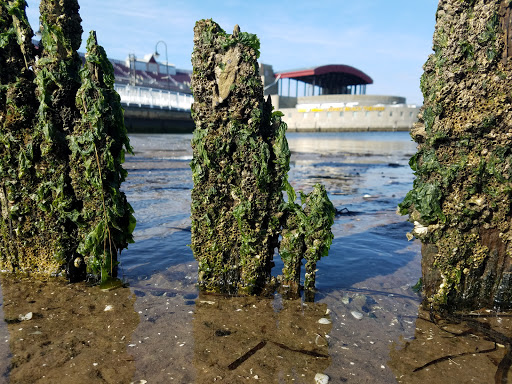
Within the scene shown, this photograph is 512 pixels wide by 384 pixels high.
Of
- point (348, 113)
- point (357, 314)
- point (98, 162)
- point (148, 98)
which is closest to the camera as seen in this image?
point (357, 314)

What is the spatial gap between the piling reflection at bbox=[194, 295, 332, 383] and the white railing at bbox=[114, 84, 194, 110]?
1652 inches

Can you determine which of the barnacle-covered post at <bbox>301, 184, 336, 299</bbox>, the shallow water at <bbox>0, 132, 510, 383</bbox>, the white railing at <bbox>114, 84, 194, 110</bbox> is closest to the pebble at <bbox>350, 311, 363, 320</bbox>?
the shallow water at <bbox>0, 132, 510, 383</bbox>

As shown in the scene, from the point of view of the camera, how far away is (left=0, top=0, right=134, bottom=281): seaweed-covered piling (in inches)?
168

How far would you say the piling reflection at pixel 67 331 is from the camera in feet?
9.48

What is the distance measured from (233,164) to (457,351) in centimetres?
295

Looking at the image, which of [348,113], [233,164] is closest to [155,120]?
[233,164]

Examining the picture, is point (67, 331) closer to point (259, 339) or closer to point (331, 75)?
point (259, 339)

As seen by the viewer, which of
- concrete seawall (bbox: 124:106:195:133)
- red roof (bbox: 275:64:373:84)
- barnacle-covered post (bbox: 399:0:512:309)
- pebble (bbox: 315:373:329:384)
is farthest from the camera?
red roof (bbox: 275:64:373:84)

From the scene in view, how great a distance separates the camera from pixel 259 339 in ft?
11.2

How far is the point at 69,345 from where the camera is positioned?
128 inches

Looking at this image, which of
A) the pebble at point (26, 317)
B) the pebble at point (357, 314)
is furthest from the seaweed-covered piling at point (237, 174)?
the pebble at point (26, 317)

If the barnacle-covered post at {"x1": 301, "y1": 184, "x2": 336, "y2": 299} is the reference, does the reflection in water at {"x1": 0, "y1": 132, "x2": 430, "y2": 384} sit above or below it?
below

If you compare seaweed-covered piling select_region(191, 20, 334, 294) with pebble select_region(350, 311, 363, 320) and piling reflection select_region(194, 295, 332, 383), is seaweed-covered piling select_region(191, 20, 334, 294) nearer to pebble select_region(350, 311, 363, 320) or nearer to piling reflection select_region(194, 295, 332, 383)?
piling reflection select_region(194, 295, 332, 383)

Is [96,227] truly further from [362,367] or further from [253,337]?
[362,367]
